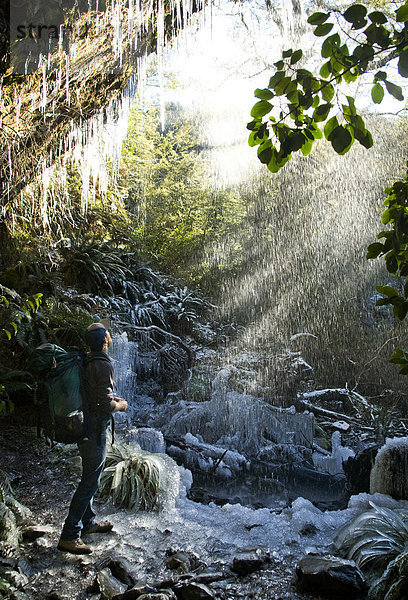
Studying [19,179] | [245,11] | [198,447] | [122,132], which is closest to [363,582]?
[198,447]

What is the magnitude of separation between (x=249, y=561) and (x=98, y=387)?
140cm

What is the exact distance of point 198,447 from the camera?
549 centimetres

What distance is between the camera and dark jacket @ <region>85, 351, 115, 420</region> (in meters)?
2.55

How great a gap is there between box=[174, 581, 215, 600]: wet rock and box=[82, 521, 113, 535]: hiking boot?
0.83m

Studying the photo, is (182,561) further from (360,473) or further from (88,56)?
(88,56)

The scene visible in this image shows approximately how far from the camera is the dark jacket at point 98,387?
2555mm

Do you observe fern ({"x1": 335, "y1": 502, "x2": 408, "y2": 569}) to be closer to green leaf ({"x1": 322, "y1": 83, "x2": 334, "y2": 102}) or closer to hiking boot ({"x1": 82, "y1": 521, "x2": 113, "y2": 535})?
hiking boot ({"x1": 82, "y1": 521, "x2": 113, "y2": 535})

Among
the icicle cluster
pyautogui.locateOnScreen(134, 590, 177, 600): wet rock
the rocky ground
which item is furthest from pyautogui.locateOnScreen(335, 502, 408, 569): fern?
the icicle cluster

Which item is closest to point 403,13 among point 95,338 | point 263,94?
point 263,94

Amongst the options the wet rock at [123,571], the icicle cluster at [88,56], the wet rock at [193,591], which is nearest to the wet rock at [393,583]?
the wet rock at [193,591]

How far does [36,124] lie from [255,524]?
426cm

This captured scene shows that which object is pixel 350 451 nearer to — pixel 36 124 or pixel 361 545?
pixel 361 545

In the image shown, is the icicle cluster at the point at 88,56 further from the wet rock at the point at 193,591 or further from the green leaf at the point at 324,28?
the wet rock at the point at 193,591

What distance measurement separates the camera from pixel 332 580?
2.23 meters
